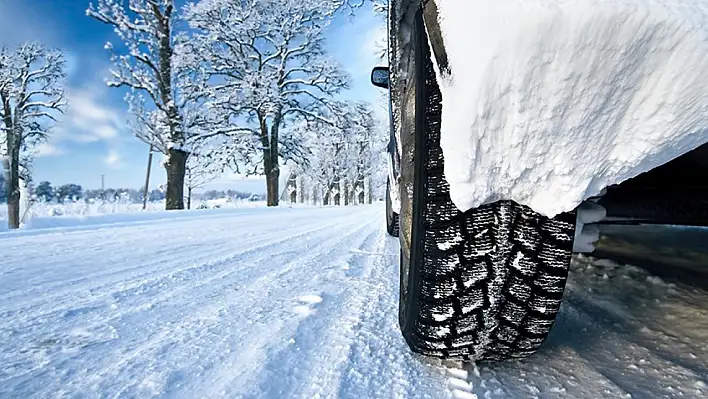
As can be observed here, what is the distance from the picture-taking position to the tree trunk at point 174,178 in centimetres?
977

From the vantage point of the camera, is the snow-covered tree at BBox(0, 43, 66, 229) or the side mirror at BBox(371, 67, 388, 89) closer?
the side mirror at BBox(371, 67, 388, 89)

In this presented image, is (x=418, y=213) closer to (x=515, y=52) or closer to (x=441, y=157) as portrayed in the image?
(x=441, y=157)

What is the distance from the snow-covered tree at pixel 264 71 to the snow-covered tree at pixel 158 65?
973 mm

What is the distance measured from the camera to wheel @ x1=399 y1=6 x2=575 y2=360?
718 millimetres

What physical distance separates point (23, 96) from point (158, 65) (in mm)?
3730

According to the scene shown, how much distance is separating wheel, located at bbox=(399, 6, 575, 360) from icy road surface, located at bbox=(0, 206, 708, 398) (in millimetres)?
121

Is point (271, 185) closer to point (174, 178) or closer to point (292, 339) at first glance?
point (174, 178)

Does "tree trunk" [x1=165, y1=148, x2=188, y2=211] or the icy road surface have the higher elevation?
"tree trunk" [x1=165, y1=148, x2=188, y2=211]

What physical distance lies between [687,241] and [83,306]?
125 inches

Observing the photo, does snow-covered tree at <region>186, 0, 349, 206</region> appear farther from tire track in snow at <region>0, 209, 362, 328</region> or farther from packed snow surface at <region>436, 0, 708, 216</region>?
packed snow surface at <region>436, 0, 708, 216</region>

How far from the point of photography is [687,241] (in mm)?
2373

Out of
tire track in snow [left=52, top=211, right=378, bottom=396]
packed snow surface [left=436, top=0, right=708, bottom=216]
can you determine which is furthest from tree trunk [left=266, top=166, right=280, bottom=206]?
packed snow surface [left=436, top=0, right=708, bottom=216]

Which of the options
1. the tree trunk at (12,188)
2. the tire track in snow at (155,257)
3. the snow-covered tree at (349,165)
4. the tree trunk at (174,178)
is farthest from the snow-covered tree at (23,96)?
the snow-covered tree at (349,165)

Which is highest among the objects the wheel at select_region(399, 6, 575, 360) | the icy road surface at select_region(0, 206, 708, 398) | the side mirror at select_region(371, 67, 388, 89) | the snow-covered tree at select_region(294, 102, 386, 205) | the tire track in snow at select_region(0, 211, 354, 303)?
the snow-covered tree at select_region(294, 102, 386, 205)
